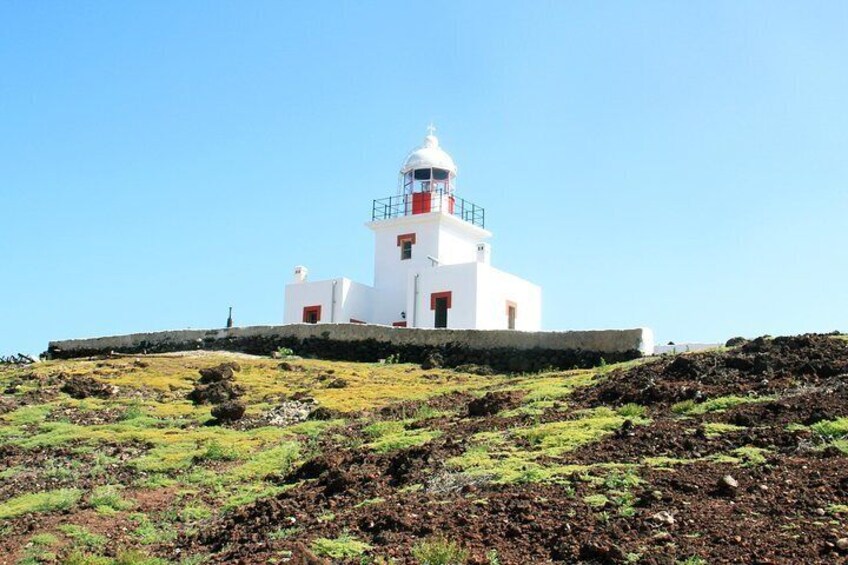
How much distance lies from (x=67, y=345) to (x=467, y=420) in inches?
890

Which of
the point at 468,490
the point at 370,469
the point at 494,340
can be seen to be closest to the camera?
the point at 468,490

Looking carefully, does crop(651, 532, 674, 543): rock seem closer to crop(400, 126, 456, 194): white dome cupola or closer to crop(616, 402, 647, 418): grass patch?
crop(616, 402, 647, 418): grass patch

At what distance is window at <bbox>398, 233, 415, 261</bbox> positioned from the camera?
136 feet

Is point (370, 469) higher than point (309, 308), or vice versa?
point (309, 308)

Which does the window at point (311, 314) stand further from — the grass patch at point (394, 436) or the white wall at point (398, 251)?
the grass patch at point (394, 436)

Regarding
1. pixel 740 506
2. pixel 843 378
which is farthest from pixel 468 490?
pixel 843 378

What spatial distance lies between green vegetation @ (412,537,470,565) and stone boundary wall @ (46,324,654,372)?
15210 millimetres

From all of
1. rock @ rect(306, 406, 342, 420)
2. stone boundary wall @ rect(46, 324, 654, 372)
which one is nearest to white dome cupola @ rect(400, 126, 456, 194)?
stone boundary wall @ rect(46, 324, 654, 372)

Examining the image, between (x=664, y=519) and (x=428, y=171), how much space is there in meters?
35.0

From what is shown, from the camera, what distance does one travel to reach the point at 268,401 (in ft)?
64.0

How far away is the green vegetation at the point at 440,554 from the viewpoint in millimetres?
8664

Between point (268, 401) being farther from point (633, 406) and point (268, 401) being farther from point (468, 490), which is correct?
point (468, 490)

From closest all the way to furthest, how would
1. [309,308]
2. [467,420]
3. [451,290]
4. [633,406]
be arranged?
[633,406]
[467,420]
[451,290]
[309,308]

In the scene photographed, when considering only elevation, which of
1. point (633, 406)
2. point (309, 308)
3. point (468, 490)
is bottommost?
point (468, 490)
